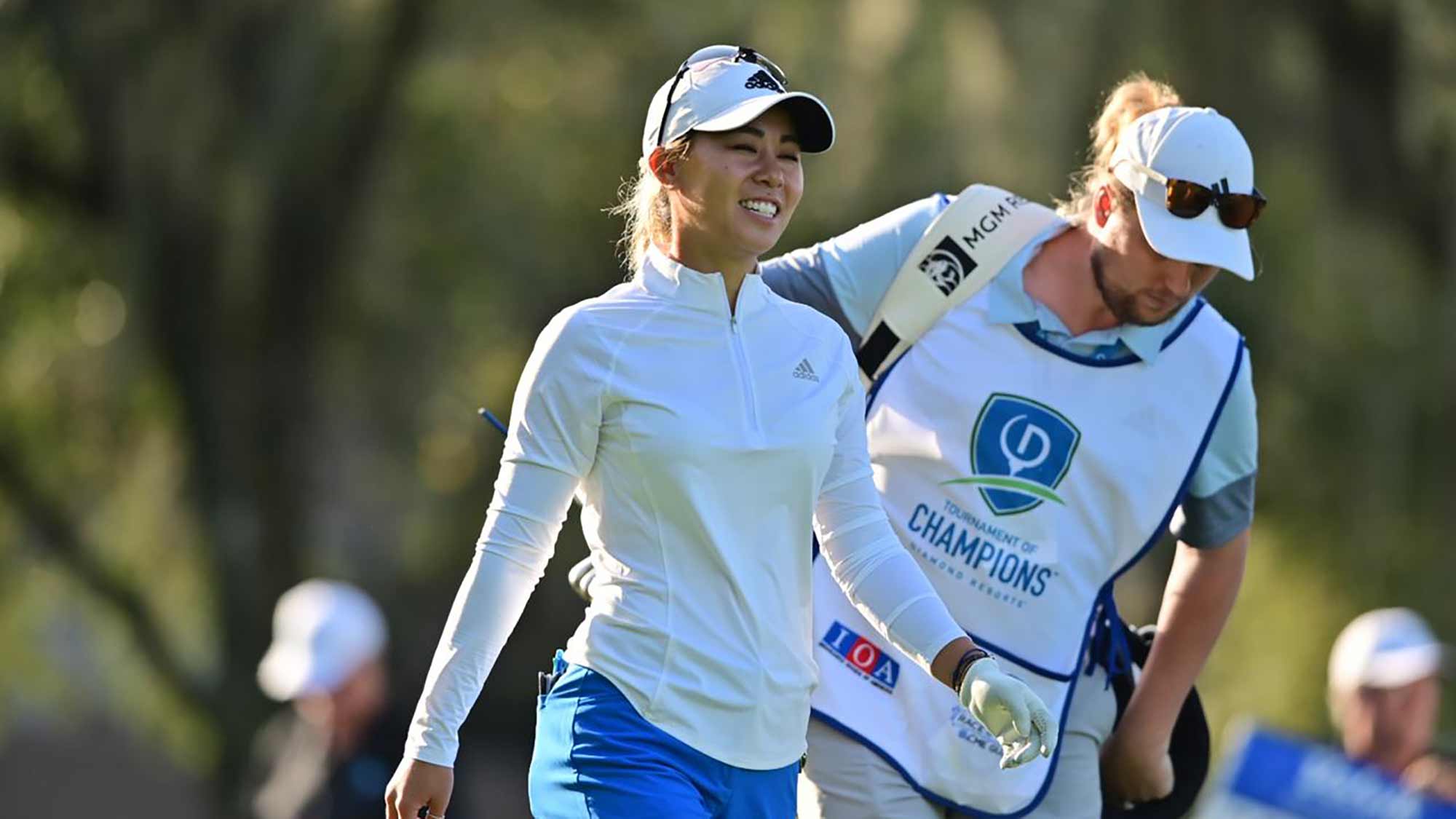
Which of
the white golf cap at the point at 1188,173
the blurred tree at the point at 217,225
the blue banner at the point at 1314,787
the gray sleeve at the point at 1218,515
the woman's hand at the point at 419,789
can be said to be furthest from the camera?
the blurred tree at the point at 217,225

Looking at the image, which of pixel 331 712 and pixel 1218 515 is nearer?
pixel 1218 515

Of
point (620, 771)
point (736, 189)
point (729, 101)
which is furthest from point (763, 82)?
point (620, 771)

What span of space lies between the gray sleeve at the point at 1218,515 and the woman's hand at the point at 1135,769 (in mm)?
394

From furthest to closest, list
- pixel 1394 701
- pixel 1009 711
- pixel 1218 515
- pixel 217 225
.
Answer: pixel 217 225, pixel 1394 701, pixel 1218 515, pixel 1009 711

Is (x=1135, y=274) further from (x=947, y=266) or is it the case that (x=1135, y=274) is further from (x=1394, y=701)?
(x=1394, y=701)

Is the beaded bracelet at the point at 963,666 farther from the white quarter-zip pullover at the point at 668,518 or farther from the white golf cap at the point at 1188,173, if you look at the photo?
the white golf cap at the point at 1188,173

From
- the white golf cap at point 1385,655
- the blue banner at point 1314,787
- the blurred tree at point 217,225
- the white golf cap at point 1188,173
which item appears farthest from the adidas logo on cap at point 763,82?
the blurred tree at point 217,225

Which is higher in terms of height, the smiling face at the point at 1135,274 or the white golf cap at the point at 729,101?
the white golf cap at the point at 729,101

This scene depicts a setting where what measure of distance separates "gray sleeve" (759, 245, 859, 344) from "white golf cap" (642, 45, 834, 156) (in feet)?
2.07

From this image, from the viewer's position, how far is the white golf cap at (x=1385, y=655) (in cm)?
654

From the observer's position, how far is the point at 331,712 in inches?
269

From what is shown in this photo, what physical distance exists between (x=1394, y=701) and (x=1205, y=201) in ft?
8.80

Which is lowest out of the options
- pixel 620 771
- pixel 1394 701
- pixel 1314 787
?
pixel 1314 787

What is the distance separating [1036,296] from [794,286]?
0.43m
